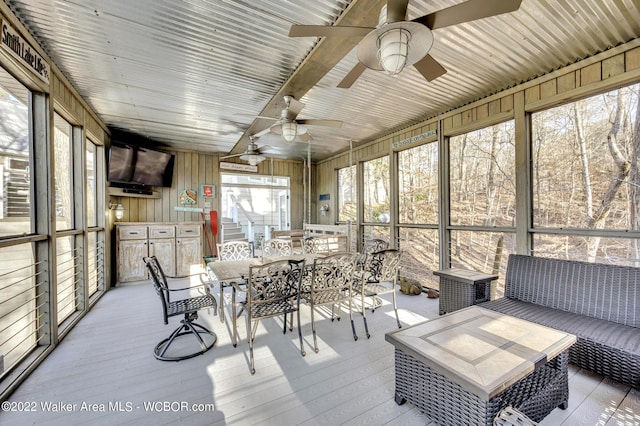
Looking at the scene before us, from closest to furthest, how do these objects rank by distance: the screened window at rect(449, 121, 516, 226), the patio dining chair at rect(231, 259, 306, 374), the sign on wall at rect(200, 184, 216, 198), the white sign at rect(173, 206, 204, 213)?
1. the patio dining chair at rect(231, 259, 306, 374)
2. the screened window at rect(449, 121, 516, 226)
3. the white sign at rect(173, 206, 204, 213)
4. the sign on wall at rect(200, 184, 216, 198)

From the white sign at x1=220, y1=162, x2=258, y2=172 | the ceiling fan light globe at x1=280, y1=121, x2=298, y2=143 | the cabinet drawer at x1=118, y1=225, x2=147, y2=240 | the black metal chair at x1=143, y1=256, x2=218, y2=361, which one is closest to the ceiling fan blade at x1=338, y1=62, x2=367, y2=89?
the ceiling fan light globe at x1=280, y1=121, x2=298, y2=143


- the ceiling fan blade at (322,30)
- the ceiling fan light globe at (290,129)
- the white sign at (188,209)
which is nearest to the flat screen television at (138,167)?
the white sign at (188,209)

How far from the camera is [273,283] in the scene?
2.52m

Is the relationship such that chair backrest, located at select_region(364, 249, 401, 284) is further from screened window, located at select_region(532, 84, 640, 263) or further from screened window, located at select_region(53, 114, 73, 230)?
screened window, located at select_region(53, 114, 73, 230)

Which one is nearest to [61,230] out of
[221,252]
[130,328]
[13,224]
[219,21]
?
[13,224]

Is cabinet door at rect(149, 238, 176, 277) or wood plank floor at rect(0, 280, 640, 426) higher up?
cabinet door at rect(149, 238, 176, 277)

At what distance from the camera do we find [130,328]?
10.8 feet

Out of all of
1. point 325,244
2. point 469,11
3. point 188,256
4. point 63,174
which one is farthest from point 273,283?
point 188,256

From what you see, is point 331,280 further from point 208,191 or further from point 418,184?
point 208,191

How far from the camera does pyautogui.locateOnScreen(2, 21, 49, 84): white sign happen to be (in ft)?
6.77

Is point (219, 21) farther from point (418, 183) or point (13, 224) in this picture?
point (418, 183)

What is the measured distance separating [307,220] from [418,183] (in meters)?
3.68

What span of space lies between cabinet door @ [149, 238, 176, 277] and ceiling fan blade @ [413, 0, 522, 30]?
585 cm

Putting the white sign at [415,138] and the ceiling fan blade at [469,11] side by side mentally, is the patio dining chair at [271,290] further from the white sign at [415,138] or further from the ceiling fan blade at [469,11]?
the white sign at [415,138]
